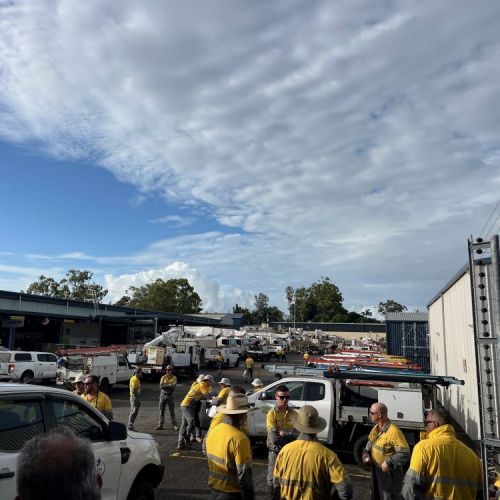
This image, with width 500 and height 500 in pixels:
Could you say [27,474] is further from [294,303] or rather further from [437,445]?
[294,303]

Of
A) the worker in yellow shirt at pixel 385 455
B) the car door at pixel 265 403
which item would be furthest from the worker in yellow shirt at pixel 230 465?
the car door at pixel 265 403

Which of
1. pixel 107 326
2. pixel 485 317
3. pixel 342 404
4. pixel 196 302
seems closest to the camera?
pixel 485 317

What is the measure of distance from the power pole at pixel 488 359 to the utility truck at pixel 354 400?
512 centimetres

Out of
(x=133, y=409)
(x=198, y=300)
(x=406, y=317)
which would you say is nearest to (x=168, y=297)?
(x=198, y=300)

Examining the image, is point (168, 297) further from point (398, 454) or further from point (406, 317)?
point (398, 454)

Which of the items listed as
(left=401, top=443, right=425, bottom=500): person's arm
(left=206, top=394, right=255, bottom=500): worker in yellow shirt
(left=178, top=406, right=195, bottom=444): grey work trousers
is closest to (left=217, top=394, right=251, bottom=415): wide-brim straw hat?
(left=206, top=394, right=255, bottom=500): worker in yellow shirt

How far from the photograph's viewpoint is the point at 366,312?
149750 mm

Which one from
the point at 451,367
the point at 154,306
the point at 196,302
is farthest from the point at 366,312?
→ the point at 451,367

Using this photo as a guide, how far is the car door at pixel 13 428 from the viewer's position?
11.0ft

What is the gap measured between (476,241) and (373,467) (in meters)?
3.17

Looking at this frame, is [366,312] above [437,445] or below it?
above

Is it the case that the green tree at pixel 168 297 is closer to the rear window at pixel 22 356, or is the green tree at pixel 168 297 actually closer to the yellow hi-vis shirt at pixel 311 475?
the rear window at pixel 22 356

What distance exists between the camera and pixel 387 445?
5574 millimetres

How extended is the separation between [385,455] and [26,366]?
20598 millimetres
